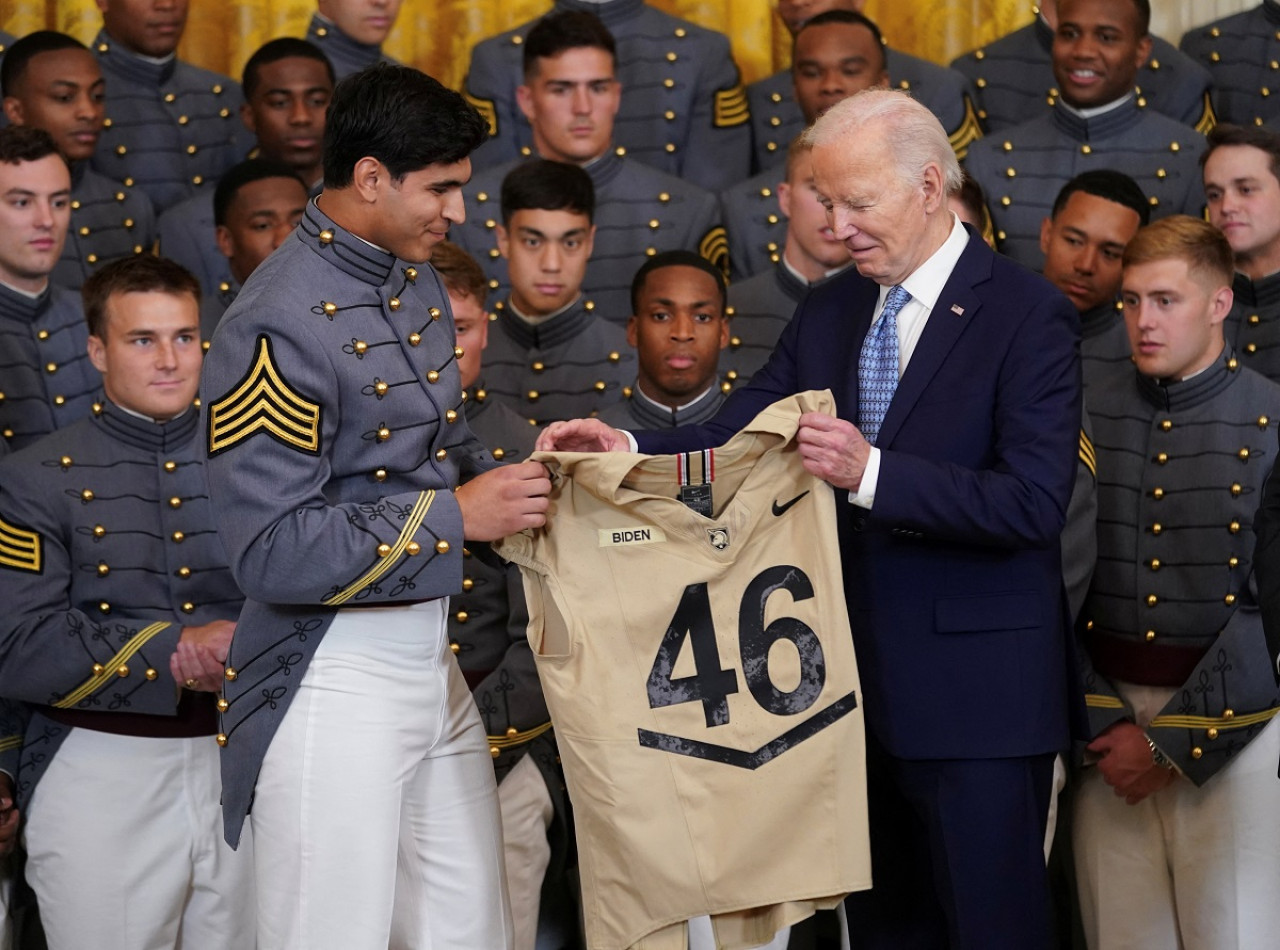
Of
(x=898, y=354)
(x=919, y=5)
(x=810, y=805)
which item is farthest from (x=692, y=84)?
(x=810, y=805)

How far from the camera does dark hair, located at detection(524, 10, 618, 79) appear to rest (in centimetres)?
534

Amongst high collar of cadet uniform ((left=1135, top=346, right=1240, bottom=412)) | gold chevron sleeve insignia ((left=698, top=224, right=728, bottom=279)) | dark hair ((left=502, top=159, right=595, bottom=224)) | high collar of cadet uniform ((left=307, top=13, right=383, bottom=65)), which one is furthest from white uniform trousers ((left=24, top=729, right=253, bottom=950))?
high collar of cadet uniform ((left=307, top=13, right=383, bottom=65))

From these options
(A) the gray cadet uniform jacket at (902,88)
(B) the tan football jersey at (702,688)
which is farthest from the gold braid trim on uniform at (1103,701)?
(A) the gray cadet uniform jacket at (902,88)

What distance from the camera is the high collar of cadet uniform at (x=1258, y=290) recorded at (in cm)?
473

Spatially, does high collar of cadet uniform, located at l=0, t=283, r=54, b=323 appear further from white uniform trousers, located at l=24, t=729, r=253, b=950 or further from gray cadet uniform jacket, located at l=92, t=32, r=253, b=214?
white uniform trousers, located at l=24, t=729, r=253, b=950

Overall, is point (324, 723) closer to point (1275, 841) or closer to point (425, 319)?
point (425, 319)

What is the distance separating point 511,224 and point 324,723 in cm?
246

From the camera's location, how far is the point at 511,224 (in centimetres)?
495

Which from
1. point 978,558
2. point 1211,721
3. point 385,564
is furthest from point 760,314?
point 385,564

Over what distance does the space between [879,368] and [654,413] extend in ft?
4.90

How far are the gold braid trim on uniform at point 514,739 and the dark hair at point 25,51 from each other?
267cm

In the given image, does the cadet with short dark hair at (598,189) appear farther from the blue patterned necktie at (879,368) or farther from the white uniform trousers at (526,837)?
the blue patterned necktie at (879,368)

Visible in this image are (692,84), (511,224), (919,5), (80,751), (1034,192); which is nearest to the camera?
(80,751)

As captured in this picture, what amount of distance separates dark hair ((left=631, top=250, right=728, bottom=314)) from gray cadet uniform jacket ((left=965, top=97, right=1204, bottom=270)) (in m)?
1.08
